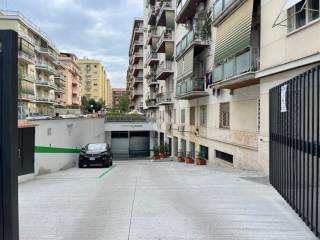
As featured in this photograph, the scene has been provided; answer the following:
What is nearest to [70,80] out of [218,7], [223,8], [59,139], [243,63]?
[59,139]

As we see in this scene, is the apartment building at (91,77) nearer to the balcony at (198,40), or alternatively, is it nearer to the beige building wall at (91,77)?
the beige building wall at (91,77)

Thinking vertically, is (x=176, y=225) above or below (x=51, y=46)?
below

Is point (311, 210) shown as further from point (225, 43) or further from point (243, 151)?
point (225, 43)

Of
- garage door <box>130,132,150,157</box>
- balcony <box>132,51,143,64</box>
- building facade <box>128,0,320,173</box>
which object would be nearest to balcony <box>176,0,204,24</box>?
building facade <box>128,0,320,173</box>

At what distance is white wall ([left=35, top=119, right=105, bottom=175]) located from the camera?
782 inches

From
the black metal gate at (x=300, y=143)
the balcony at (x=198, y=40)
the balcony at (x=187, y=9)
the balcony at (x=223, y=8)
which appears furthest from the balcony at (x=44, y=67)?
the black metal gate at (x=300, y=143)

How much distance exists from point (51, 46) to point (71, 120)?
6000 centimetres

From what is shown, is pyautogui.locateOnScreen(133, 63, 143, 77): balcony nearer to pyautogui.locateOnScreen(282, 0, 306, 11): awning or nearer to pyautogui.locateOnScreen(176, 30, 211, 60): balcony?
pyautogui.locateOnScreen(176, 30, 211, 60): balcony

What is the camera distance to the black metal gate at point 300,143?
232 inches

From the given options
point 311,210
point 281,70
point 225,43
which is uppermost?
point 225,43

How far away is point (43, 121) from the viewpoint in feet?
68.6

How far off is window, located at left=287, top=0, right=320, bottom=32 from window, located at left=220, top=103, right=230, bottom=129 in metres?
8.96

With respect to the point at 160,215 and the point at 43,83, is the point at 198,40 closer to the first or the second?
the point at 160,215

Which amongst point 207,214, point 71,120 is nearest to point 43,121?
point 71,120
